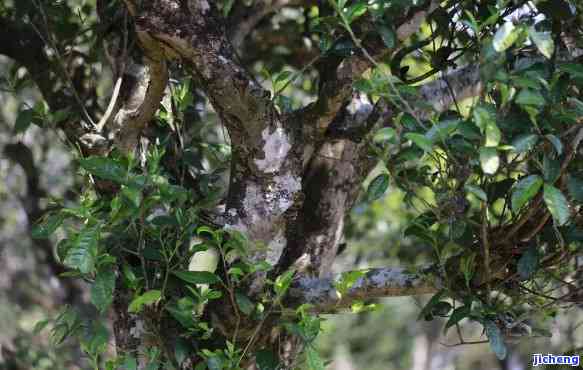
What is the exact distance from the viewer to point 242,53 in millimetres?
4023

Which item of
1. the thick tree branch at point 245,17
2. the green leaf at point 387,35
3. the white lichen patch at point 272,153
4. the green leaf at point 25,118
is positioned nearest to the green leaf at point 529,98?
the green leaf at point 387,35

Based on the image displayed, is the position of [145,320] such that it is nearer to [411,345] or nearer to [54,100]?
[54,100]

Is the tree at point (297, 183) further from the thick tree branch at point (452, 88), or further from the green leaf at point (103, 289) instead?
the thick tree branch at point (452, 88)

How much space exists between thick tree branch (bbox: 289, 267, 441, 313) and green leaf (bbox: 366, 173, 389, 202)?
340mm

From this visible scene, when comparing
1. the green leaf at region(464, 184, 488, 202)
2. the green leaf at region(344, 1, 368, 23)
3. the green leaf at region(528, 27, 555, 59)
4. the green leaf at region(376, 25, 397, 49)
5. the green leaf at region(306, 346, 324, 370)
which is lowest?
the green leaf at region(306, 346, 324, 370)

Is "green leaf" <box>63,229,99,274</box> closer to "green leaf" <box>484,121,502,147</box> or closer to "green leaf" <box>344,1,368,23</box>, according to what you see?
"green leaf" <box>344,1,368,23</box>

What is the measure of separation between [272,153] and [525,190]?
2.45ft

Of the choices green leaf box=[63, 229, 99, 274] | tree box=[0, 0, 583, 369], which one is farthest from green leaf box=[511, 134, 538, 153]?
green leaf box=[63, 229, 99, 274]

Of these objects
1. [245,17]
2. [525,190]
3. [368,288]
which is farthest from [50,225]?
[245,17]

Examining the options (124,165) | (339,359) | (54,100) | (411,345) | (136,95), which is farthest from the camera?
(411,345)

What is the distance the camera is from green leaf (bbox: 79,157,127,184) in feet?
6.23

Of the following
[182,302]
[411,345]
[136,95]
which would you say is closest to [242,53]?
[136,95]

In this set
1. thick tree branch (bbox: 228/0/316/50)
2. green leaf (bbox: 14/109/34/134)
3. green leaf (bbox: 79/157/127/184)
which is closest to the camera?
green leaf (bbox: 79/157/127/184)

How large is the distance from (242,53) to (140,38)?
6.22 ft
